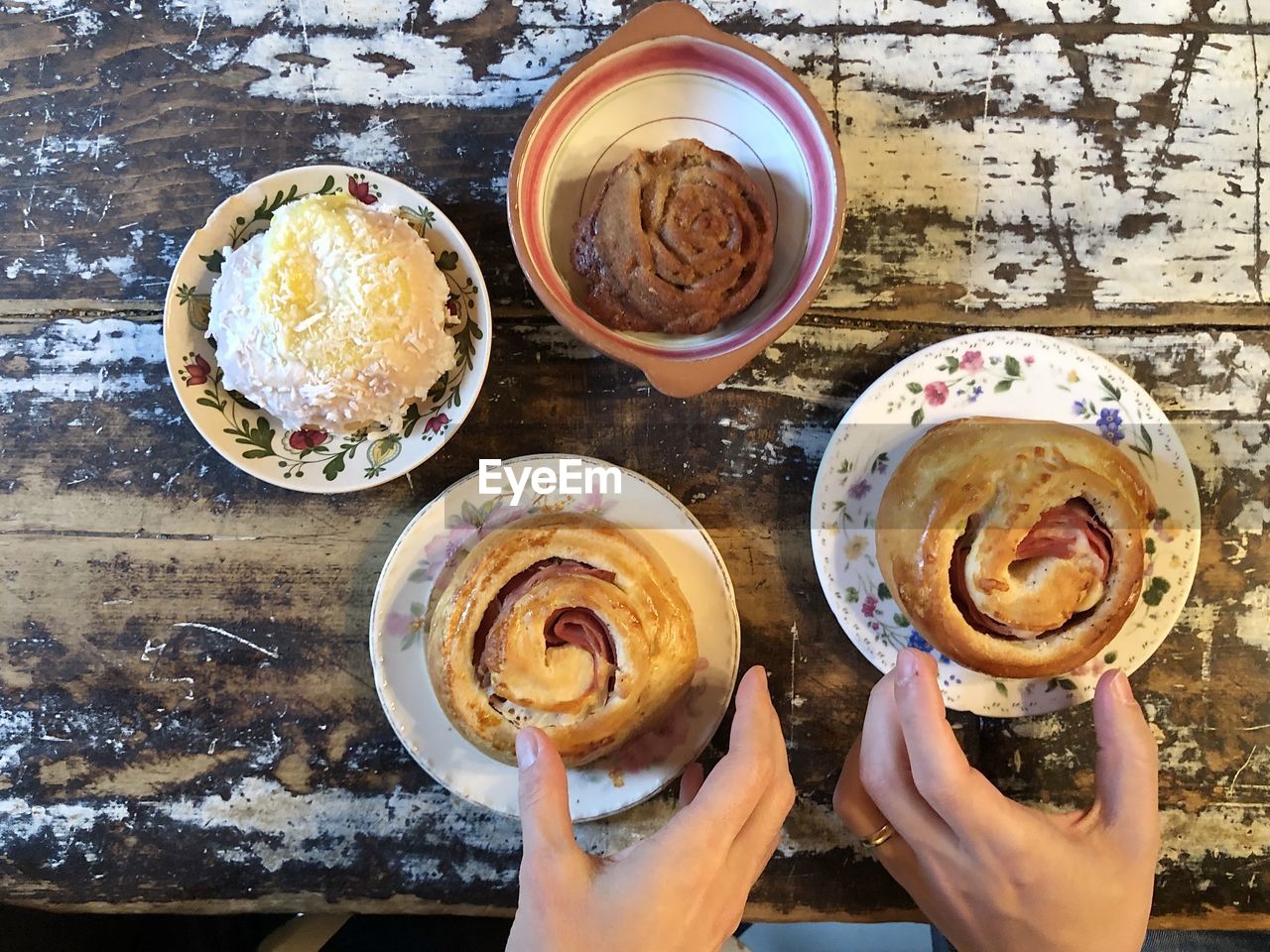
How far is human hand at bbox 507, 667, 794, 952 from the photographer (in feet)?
3.39

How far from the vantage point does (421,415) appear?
50.1 inches

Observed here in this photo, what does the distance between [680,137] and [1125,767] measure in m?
1.08

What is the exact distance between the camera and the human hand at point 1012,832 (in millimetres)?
1137

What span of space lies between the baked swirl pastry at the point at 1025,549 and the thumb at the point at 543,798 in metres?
0.53

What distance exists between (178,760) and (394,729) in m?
0.37

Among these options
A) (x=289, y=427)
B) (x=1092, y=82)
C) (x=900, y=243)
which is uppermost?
(x=1092, y=82)

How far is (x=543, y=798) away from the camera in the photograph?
3.59 feet

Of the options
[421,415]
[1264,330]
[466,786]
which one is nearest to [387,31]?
[421,415]

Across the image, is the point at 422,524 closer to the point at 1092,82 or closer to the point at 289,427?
the point at 289,427

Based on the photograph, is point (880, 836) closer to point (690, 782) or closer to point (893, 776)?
point (893, 776)

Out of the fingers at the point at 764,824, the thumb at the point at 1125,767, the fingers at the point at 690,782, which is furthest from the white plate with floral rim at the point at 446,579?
the thumb at the point at 1125,767

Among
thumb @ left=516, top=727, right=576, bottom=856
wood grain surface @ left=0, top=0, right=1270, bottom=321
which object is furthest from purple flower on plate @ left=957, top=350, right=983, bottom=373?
thumb @ left=516, top=727, right=576, bottom=856

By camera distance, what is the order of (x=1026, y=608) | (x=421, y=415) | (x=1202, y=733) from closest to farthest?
1. (x=1026, y=608)
2. (x=421, y=415)
3. (x=1202, y=733)

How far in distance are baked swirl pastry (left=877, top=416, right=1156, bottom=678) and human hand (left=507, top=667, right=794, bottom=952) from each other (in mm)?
297
